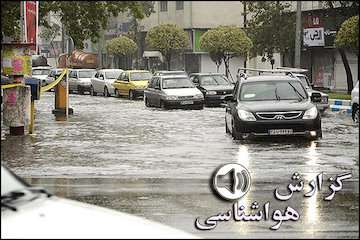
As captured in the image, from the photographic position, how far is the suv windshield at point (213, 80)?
35250mm

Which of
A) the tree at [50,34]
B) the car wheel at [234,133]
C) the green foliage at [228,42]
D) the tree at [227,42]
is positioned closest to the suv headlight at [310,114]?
the car wheel at [234,133]

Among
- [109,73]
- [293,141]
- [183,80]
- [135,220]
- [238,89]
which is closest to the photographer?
[135,220]

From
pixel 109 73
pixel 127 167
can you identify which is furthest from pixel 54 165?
pixel 109 73

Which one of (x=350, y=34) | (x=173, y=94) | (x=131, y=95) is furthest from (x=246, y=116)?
(x=131, y=95)

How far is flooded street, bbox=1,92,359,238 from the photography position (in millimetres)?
8391

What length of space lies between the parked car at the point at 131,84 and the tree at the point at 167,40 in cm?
857

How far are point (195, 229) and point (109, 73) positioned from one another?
38.6 metres

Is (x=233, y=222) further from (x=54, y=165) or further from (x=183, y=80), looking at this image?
(x=183, y=80)

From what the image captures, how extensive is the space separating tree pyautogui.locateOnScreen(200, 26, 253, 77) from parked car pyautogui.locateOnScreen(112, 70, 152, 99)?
312 inches

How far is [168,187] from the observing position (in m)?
10.6

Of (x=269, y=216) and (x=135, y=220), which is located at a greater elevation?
(x=135, y=220)

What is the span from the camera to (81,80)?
159ft

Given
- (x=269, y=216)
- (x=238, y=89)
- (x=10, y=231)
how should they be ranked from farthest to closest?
(x=238, y=89)
(x=269, y=216)
(x=10, y=231)

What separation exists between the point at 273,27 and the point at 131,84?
1023 cm
